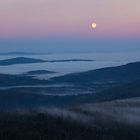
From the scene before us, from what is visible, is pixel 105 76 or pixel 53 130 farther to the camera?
pixel 105 76

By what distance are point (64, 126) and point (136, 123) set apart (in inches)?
263

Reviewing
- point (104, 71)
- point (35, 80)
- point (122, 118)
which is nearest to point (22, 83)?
point (35, 80)

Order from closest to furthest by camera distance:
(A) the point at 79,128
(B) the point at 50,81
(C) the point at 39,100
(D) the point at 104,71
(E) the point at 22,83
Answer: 1. (A) the point at 79,128
2. (C) the point at 39,100
3. (E) the point at 22,83
4. (B) the point at 50,81
5. (D) the point at 104,71

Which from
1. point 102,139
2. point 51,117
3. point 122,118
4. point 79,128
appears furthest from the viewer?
point 122,118

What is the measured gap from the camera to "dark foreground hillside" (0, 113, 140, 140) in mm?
34744

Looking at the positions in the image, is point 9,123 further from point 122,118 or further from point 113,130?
point 122,118

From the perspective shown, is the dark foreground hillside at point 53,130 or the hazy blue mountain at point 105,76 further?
the hazy blue mountain at point 105,76

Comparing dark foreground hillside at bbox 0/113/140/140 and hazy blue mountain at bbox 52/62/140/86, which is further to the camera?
hazy blue mountain at bbox 52/62/140/86

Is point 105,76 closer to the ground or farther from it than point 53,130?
farther from it

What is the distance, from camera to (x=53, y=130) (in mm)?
37062

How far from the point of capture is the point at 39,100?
390ft

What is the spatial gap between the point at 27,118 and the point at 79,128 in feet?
13.7

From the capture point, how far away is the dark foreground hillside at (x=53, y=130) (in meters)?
34.7

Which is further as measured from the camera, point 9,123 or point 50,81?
point 50,81
